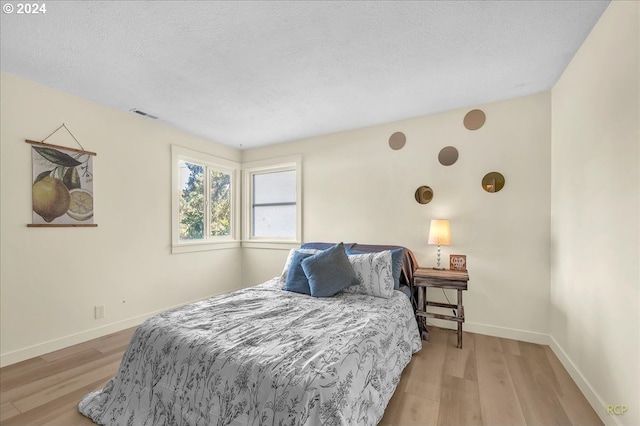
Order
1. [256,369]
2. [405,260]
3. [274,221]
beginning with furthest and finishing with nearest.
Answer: [274,221] → [405,260] → [256,369]

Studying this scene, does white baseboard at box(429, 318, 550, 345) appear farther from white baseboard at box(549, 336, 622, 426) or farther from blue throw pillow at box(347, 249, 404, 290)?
blue throw pillow at box(347, 249, 404, 290)

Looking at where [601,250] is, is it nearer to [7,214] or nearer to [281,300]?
[281,300]

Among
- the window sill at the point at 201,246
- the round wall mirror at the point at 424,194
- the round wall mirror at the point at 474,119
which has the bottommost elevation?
the window sill at the point at 201,246

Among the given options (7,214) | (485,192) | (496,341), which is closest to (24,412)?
(7,214)

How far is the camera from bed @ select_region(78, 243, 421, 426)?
1239 millimetres

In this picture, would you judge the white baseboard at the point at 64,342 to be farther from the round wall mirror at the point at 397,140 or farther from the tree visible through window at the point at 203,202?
the round wall mirror at the point at 397,140

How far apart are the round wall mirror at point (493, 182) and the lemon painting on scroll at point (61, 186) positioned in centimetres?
412

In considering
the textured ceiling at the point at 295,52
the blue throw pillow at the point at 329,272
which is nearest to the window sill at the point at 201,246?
the textured ceiling at the point at 295,52

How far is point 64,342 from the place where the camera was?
8.78 feet

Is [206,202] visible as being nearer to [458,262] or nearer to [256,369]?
[256,369]

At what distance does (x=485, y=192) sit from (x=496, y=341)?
151 cm

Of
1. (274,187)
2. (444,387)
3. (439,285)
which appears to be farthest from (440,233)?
(274,187)

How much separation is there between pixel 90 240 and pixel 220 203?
1.81 meters

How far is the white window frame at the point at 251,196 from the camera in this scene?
4.17m
